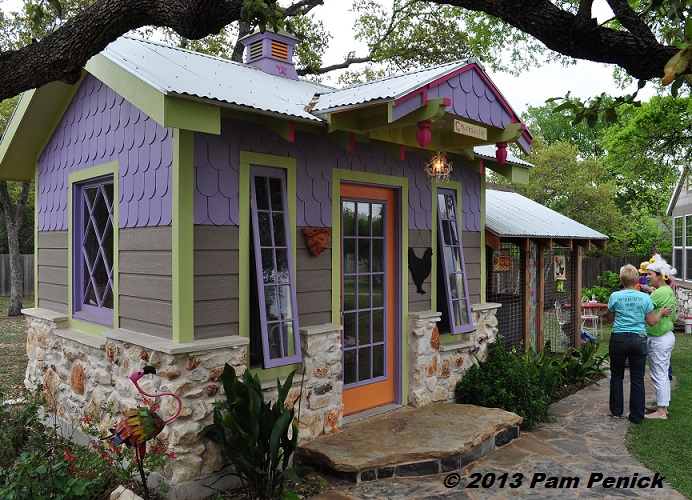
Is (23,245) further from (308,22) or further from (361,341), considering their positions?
(361,341)

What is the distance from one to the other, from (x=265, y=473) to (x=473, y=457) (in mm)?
2029

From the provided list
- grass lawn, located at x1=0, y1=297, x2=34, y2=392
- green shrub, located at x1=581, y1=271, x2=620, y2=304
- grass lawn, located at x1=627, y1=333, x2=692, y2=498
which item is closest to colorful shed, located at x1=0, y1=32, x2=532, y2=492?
grass lawn, located at x1=0, y1=297, x2=34, y2=392

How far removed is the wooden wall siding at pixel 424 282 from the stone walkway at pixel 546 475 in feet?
5.73

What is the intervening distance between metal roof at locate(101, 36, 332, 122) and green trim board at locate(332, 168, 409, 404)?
0.89m

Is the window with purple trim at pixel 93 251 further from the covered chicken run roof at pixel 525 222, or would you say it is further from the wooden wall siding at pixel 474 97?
the covered chicken run roof at pixel 525 222

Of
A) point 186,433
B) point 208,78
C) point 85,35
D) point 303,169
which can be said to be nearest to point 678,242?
point 303,169

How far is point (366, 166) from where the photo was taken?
598 cm

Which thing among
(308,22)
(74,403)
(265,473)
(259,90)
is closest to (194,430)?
(265,473)

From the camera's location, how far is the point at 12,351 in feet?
34.2

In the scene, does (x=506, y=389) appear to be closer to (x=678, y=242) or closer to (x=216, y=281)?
(x=216, y=281)

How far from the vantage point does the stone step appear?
476cm

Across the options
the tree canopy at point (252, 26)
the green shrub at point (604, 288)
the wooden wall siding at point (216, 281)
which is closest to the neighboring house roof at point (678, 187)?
the green shrub at point (604, 288)

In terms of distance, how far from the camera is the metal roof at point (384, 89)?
4.71 meters

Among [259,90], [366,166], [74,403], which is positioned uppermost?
[259,90]
